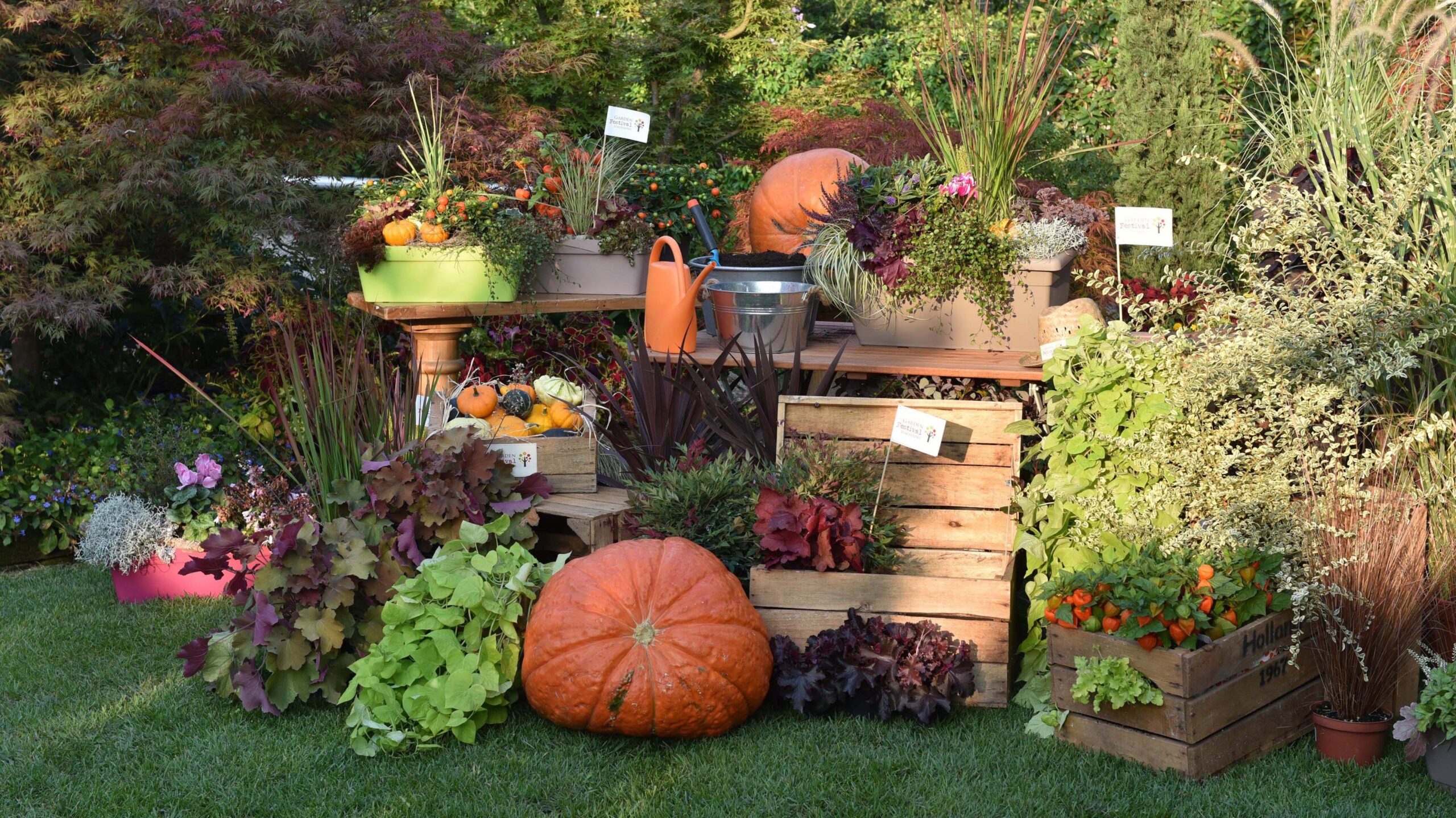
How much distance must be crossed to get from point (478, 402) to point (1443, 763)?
8.45 ft

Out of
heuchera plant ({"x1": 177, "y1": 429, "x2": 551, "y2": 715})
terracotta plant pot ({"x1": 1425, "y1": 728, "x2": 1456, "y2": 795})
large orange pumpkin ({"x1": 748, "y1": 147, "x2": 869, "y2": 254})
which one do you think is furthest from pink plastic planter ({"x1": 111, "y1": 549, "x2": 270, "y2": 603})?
terracotta plant pot ({"x1": 1425, "y1": 728, "x2": 1456, "y2": 795})

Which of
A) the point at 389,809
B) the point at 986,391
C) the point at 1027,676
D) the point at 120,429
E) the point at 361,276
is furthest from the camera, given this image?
the point at 120,429

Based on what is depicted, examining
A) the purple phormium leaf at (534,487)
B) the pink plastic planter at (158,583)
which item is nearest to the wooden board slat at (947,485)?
the purple phormium leaf at (534,487)

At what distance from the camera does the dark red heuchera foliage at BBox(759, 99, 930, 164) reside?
6008 mm

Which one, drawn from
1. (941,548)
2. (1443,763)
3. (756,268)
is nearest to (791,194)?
(756,268)

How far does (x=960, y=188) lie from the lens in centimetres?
364

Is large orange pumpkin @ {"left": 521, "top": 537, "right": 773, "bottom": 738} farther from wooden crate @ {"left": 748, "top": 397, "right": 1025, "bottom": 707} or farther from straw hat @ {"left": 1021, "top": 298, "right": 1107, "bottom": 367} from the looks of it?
straw hat @ {"left": 1021, "top": 298, "right": 1107, "bottom": 367}

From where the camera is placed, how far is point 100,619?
143 inches

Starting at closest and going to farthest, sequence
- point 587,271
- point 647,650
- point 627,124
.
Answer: point 647,650 → point 587,271 → point 627,124

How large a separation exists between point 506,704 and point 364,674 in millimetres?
338

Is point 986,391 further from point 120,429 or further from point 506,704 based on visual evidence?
point 120,429

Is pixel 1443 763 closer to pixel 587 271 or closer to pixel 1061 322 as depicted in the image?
pixel 1061 322

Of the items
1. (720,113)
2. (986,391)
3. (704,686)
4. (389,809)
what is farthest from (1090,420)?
(720,113)

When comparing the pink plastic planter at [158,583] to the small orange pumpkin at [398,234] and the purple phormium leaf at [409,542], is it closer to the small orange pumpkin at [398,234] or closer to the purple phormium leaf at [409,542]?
the purple phormium leaf at [409,542]
